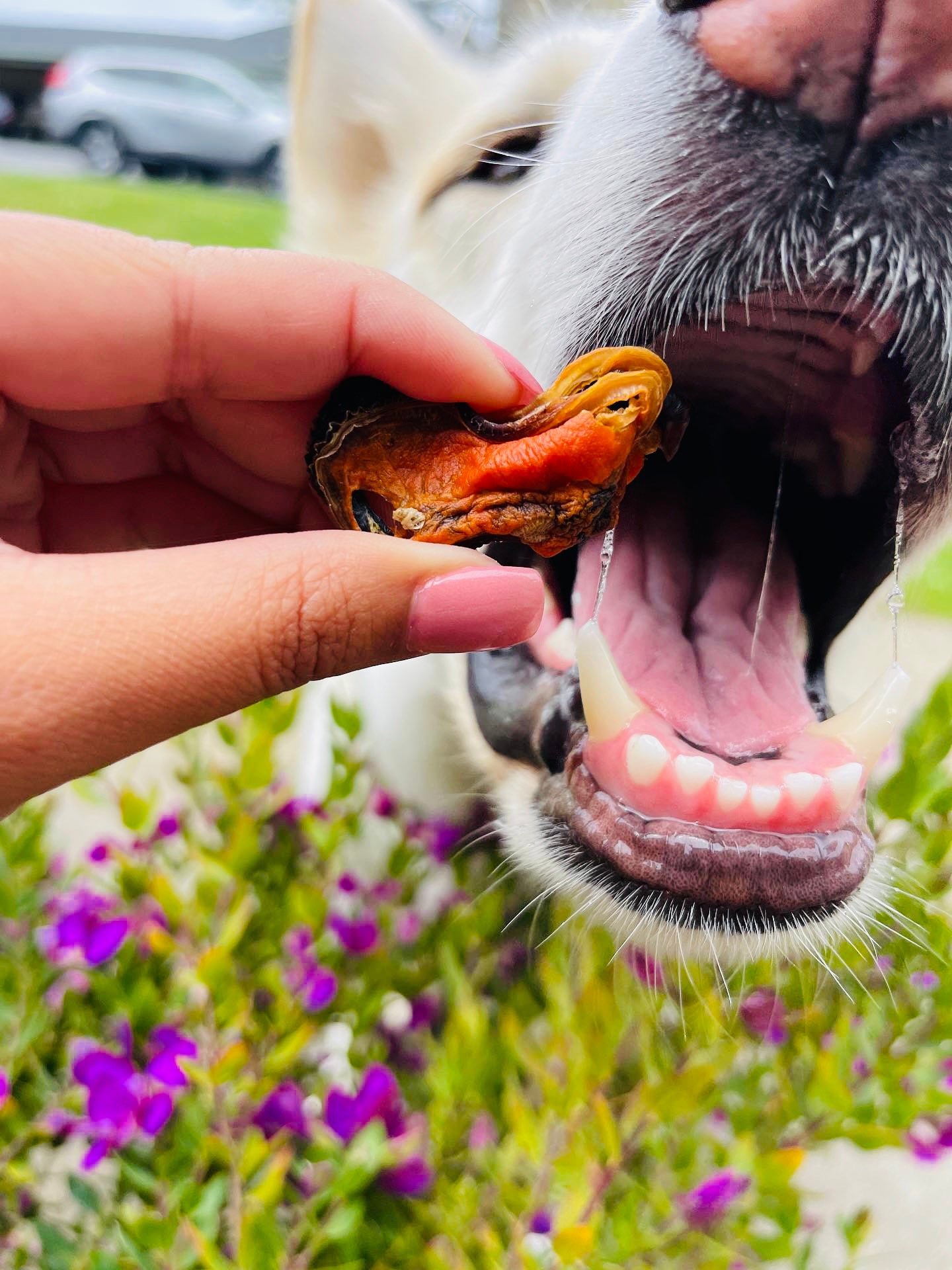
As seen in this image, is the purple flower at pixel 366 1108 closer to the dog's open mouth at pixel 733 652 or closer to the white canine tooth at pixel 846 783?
the dog's open mouth at pixel 733 652

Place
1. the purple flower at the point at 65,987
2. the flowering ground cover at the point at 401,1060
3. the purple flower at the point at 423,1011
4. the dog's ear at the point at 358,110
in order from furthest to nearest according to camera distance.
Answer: the dog's ear at the point at 358,110 → the purple flower at the point at 423,1011 → the purple flower at the point at 65,987 → the flowering ground cover at the point at 401,1060

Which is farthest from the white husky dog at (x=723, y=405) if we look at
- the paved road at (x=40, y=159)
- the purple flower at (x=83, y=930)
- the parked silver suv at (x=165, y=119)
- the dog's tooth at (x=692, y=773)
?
the parked silver suv at (x=165, y=119)

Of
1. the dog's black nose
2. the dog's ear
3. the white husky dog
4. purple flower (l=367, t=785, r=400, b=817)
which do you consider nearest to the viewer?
the dog's black nose

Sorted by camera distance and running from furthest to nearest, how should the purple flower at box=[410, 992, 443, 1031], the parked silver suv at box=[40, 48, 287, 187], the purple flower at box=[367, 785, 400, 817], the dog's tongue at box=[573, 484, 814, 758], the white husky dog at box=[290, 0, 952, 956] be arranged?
the parked silver suv at box=[40, 48, 287, 187], the purple flower at box=[367, 785, 400, 817], the purple flower at box=[410, 992, 443, 1031], the dog's tongue at box=[573, 484, 814, 758], the white husky dog at box=[290, 0, 952, 956]

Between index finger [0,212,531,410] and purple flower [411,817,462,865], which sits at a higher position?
index finger [0,212,531,410]

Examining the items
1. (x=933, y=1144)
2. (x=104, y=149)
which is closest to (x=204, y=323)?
(x=933, y=1144)

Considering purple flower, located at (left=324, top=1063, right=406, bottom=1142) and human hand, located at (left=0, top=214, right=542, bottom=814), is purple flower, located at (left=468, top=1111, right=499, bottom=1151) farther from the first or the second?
human hand, located at (left=0, top=214, right=542, bottom=814)

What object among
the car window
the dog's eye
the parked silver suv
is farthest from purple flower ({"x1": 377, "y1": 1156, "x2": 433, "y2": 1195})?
the car window
